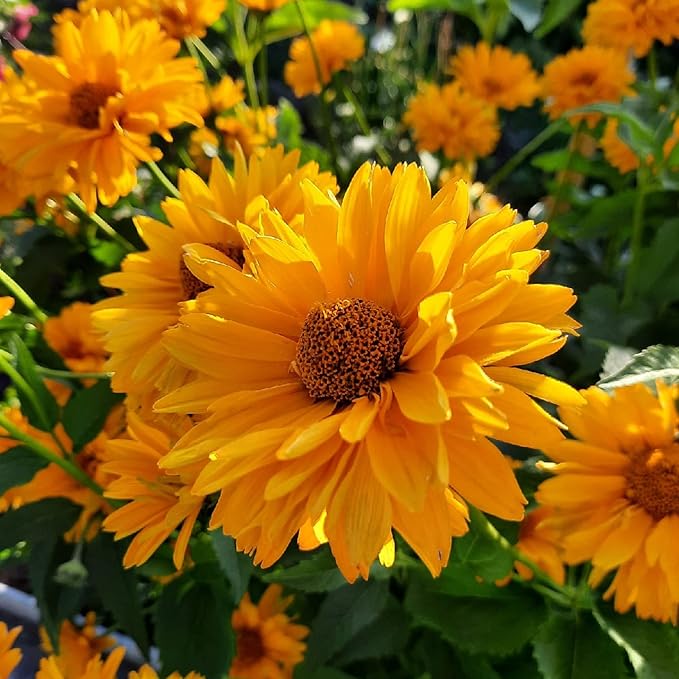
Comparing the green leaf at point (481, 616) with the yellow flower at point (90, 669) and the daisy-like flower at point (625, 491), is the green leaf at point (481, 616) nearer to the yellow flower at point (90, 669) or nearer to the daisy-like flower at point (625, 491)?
the daisy-like flower at point (625, 491)

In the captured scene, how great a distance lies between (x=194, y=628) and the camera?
0.78m

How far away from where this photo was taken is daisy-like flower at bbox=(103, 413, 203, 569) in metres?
0.54

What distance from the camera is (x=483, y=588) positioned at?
Result: 0.68m

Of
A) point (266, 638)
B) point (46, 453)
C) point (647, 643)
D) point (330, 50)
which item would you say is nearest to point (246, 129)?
point (330, 50)

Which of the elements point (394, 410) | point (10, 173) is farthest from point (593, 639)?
point (10, 173)

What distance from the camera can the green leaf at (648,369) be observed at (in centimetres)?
50

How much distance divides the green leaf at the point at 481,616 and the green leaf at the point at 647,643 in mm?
77

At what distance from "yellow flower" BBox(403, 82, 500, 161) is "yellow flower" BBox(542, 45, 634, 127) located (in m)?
0.13

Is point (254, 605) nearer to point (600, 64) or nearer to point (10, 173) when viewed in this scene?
point (10, 173)

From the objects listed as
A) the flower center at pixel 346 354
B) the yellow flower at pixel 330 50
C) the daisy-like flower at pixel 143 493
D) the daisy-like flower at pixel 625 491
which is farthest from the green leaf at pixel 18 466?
the yellow flower at pixel 330 50

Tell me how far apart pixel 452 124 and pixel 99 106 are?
61 centimetres

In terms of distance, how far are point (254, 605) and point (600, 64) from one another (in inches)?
34.5

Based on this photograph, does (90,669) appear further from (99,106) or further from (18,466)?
(99,106)

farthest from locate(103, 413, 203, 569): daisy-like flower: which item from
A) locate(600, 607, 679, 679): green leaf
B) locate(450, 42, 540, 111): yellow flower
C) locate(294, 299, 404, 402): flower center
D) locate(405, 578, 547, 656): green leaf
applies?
locate(450, 42, 540, 111): yellow flower
